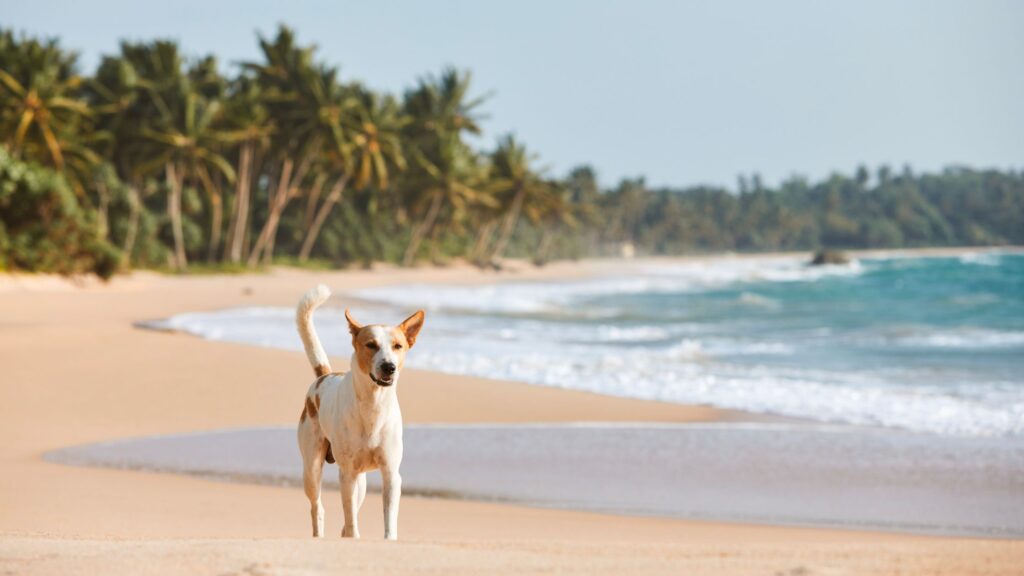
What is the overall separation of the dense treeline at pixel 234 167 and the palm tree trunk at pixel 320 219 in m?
0.14

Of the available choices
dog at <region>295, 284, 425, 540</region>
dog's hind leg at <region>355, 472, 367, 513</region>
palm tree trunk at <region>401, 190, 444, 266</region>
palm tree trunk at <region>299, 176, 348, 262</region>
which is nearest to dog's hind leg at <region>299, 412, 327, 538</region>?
dog at <region>295, 284, 425, 540</region>

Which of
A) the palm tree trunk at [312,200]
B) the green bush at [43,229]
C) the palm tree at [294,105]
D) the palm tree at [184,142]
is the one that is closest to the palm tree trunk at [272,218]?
the palm tree at [294,105]

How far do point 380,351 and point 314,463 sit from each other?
0.86 metres

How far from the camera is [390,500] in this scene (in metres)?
4.37

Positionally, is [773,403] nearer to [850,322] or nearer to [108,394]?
[108,394]

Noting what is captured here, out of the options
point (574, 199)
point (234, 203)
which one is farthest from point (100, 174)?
point (574, 199)

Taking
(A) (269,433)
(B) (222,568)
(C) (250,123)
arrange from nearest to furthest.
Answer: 1. (B) (222,568)
2. (A) (269,433)
3. (C) (250,123)

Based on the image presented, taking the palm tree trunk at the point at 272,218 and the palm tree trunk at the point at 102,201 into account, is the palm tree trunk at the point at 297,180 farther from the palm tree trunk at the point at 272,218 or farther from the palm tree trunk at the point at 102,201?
the palm tree trunk at the point at 102,201

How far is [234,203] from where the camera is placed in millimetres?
54250

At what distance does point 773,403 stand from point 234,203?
155 feet

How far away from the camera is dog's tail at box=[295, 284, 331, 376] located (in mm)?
4980

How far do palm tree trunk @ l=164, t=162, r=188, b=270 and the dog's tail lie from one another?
41.9 m

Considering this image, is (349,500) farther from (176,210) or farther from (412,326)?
(176,210)

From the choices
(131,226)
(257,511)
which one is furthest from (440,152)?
(257,511)
